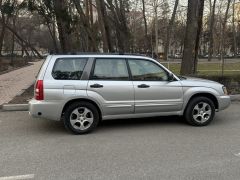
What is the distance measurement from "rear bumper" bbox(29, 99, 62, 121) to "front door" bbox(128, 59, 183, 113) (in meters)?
1.64

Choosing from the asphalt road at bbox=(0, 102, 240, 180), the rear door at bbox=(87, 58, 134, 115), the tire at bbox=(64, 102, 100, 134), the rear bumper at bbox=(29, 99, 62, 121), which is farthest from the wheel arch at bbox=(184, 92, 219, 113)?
the rear bumper at bbox=(29, 99, 62, 121)

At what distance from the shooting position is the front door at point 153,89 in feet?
25.5

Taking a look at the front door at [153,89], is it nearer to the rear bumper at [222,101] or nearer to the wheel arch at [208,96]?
the wheel arch at [208,96]

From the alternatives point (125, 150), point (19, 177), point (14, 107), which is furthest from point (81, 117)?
point (14, 107)

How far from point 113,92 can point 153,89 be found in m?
0.88

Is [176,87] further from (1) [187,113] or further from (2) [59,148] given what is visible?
(2) [59,148]

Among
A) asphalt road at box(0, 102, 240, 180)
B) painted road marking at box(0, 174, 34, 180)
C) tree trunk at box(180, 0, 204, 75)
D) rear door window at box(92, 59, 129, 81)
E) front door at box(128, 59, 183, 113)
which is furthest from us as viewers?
tree trunk at box(180, 0, 204, 75)

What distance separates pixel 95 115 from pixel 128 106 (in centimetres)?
72

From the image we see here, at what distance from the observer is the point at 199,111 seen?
8.17 m

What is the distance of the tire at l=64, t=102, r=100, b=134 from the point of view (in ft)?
24.2

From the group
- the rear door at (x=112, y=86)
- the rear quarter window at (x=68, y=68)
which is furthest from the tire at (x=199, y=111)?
the rear quarter window at (x=68, y=68)

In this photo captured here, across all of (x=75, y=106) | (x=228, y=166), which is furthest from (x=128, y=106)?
(x=228, y=166)

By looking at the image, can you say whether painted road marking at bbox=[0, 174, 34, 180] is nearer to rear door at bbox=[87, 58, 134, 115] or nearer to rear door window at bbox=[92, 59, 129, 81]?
rear door at bbox=[87, 58, 134, 115]

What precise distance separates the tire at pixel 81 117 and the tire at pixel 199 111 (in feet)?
6.79
